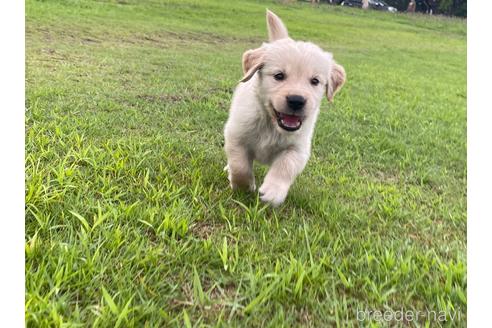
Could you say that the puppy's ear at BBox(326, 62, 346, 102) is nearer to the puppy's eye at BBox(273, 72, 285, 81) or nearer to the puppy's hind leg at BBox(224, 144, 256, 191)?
the puppy's eye at BBox(273, 72, 285, 81)

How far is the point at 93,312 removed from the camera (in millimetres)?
1287

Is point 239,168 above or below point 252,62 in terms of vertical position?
below

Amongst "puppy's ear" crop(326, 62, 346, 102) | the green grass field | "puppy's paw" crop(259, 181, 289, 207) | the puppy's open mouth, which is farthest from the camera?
"puppy's ear" crop(326, 62, 346, 102)

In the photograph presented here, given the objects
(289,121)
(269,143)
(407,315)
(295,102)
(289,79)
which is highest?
(289,79)

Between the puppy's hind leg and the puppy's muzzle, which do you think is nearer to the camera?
the puppy's muzzle

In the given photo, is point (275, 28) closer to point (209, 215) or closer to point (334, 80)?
point (334, 80)

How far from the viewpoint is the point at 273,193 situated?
2.23 m

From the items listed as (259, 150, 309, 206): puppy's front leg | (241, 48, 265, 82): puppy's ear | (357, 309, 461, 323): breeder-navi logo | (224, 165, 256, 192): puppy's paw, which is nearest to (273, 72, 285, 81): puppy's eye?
(241, 48, 265, 82): puppy's ear

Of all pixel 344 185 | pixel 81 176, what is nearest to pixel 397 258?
pixel 344 185

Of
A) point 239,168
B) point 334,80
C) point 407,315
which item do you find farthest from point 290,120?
point 407,315

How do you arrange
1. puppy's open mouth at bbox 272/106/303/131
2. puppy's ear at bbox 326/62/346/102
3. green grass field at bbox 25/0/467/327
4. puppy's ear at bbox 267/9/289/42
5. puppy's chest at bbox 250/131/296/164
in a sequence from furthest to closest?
puppy's ear at bbox 267/9/289/42
puppy's ear at bbox 326/62/346/102
puppy's chest at bbox 250/131/296/164
puppy's open mouth at bbox 272/106/303/131
green grass field at bbox 25/0/467/327

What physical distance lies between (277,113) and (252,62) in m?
0.41

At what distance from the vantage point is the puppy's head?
229cm

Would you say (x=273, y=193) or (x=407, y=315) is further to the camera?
(x=273, y=193)
